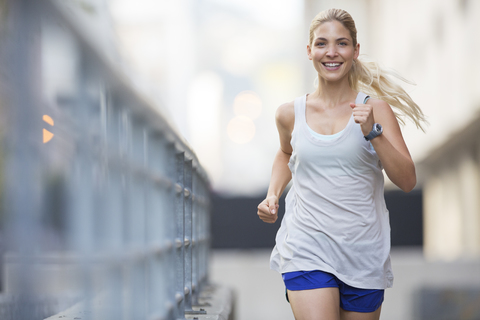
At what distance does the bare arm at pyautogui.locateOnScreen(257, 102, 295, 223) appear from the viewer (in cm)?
239

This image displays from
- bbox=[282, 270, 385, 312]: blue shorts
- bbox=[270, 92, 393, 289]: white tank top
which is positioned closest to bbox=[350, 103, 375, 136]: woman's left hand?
bbox=[270, 92, 393, 289]: white tank top

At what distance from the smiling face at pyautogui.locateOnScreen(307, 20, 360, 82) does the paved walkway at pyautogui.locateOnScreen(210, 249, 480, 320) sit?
19.6 feet

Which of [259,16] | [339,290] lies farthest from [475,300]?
[259,16]

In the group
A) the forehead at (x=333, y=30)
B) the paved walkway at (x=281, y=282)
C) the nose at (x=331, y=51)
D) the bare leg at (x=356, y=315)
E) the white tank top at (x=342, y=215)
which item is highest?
the forehead at (x=333, y=30)

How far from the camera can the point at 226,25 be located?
1967 centimetres

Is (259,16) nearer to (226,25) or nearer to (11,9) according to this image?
(226,25)

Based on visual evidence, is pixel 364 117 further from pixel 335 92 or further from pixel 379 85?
Result: pixel 379 85

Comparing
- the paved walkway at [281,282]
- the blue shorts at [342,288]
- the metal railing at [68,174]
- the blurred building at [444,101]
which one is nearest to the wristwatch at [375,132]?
the blue shorts at [342,288]

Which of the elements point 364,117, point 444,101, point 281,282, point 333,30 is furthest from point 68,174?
point 444,101

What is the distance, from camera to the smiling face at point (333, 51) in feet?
7.73

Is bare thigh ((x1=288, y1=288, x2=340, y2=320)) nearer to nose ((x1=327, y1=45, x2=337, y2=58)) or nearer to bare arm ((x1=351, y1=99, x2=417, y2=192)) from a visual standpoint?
bare arm ((x1=351, y1=99, x2=417, y2=192))

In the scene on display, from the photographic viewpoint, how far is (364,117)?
210 centimetres


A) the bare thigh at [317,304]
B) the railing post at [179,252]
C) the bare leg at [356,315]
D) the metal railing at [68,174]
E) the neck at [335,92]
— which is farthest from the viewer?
the railing post at [179,252]

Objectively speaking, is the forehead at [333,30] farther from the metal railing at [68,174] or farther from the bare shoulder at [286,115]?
the metal railing at [68,174]
